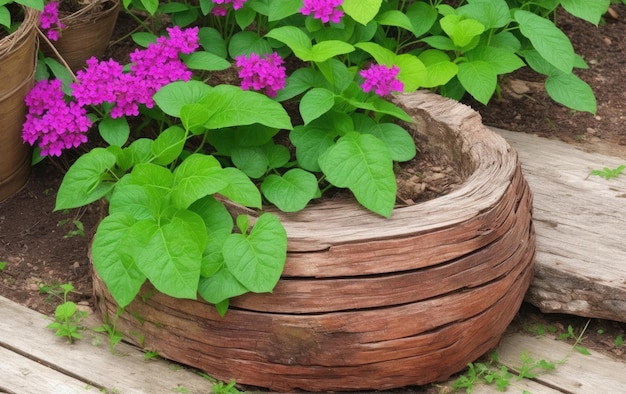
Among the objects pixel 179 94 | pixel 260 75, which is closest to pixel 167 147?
pixel 179 94

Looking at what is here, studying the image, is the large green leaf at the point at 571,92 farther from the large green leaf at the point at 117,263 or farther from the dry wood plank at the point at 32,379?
the dry wood plank at the point at 32,379

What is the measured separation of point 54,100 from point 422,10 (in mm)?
1343

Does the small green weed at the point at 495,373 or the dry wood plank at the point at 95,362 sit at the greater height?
the dry wood plank at the point at 95,362

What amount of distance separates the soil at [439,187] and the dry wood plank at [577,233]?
→ 0.11 meters

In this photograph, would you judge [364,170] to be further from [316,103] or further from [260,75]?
[260,75]

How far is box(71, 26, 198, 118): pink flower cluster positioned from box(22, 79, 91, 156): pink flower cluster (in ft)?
0.18

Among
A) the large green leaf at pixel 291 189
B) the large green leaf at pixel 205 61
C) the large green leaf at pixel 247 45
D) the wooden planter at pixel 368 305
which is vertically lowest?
the wooden planter at pixel 368 305

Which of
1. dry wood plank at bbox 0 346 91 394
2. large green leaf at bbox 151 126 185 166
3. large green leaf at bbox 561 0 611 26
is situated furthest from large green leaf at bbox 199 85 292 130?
large green leaf at bbox 561 0 611 26

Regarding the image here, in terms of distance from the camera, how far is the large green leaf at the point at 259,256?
2221 millimetres

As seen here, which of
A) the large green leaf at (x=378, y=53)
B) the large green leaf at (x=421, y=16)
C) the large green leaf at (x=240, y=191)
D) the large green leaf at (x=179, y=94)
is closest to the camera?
the large green leaf at (x=240, y=191)

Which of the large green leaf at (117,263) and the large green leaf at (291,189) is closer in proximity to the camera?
the large green leaf at (117,263)

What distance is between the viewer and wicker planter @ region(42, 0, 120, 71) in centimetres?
311

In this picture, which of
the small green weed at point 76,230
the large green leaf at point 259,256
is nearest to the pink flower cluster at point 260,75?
the large green leaf at point 259,256

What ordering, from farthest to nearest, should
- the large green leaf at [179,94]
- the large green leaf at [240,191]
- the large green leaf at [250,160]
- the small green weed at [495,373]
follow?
the large green leaf at [250,160] → the large green leaf at [179,94] → the small green weed at [495,373] → the large green leaf at [240,191]
